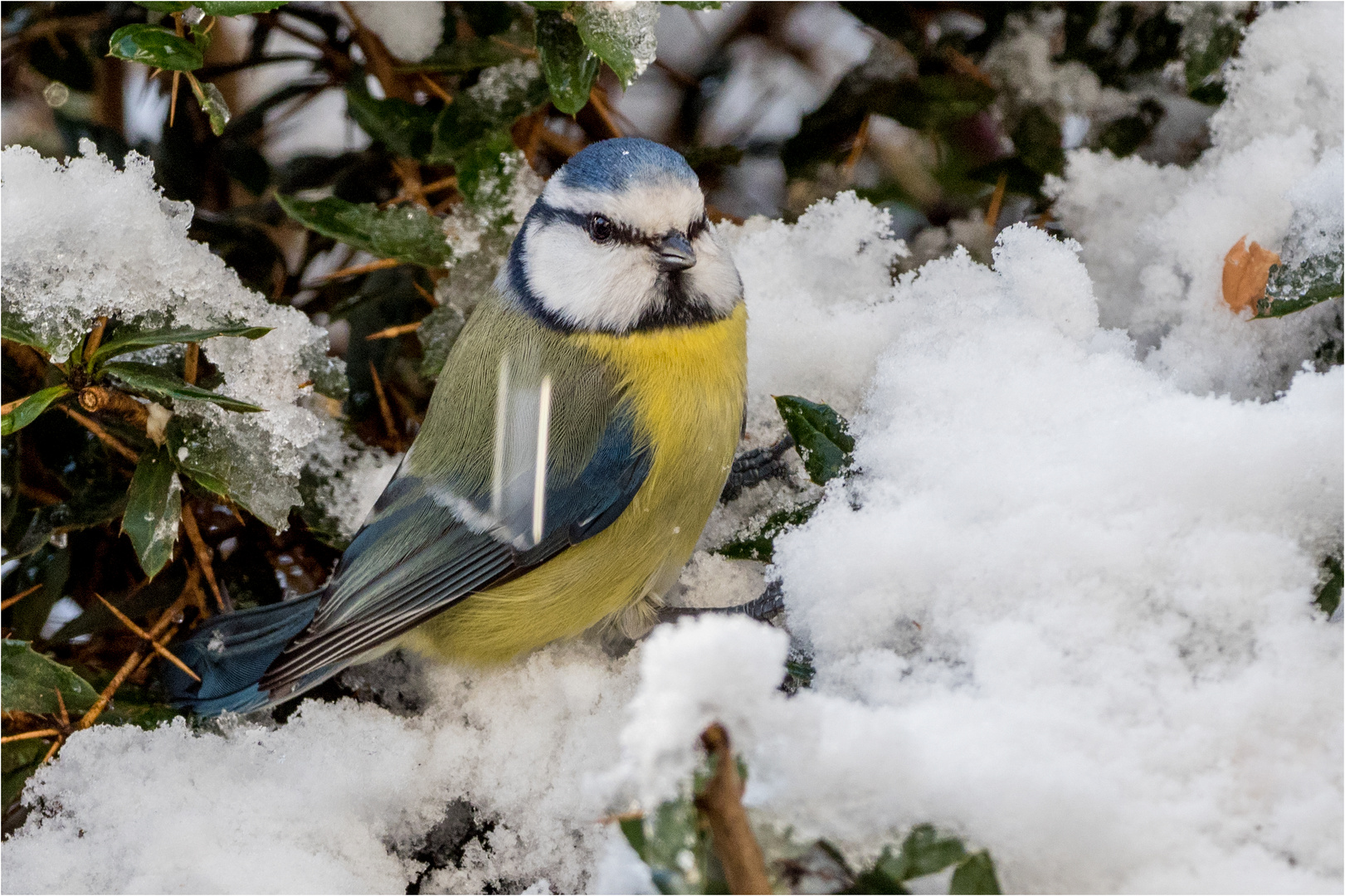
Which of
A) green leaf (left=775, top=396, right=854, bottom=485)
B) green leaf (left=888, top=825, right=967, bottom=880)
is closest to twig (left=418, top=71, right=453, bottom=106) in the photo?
green leaf (left=775, top=396, right=854, bottom=485)

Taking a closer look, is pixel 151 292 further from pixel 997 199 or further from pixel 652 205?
pixel 997 199

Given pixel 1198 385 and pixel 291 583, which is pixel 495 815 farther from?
pixel 1198 385

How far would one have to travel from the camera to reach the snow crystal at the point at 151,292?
3.35 ft

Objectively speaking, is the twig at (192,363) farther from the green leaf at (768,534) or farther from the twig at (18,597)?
the green leaf at (768,534)

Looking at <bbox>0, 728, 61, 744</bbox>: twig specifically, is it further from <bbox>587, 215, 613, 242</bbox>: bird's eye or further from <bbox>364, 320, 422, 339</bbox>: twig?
<bbox>587, 215, 613, 242</bbox>: bird's eye

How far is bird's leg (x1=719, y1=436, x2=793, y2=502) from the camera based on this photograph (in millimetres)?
1194

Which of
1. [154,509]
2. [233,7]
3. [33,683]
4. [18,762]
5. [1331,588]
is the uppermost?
[233,7]

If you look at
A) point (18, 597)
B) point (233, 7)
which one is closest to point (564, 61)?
point (233, 7)

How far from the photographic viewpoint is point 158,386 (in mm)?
969

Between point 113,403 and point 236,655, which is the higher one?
point 113,403

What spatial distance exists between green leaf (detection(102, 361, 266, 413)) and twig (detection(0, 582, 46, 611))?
0.26m

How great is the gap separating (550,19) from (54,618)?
91 cm

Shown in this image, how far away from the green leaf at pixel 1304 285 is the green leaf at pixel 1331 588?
29 cm

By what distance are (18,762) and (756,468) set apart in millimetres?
866
